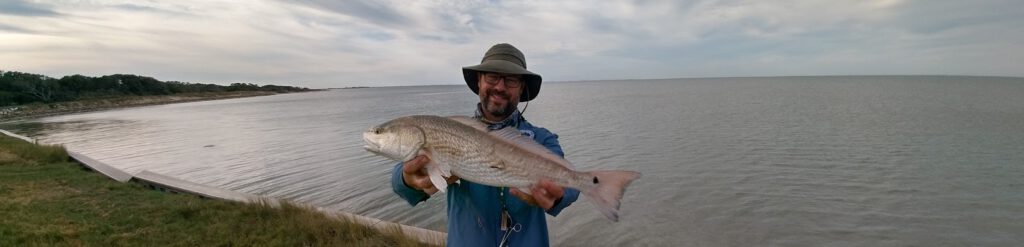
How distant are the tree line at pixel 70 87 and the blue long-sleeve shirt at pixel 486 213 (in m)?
96.7

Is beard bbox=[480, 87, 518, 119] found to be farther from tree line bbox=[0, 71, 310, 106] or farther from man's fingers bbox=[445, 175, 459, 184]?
tree line bbox=[0, 71, 310, 106]

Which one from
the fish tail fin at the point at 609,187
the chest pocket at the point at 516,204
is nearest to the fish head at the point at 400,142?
the chest pocket at the point at 516,204

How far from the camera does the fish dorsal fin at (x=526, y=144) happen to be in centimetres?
251

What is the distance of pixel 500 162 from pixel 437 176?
37 centimetres

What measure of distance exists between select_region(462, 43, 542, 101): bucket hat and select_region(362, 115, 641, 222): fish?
41cm

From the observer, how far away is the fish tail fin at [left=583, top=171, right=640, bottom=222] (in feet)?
7.90

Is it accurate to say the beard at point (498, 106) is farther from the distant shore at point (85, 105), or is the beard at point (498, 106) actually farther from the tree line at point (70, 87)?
the tree line at point (70, 87)

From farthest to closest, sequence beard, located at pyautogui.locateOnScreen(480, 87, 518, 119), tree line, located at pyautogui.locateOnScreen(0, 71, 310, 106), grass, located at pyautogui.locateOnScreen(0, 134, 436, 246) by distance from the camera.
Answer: tree line, located at pyautogui.locateOnScreen(0, 71, 310, 106), grass, located at pyautogui.locateOnScreen(0, 134, 436, 246), beard, located at pyautogui.locateOnScreen(480, 87, 518, 119)

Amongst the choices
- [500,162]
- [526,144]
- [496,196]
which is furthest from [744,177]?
[500,162]

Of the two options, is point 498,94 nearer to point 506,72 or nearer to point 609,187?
point 506,72

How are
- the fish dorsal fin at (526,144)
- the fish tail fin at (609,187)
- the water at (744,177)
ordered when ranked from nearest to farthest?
the fish tail fin at (609,187), the fish dorsal fin at (526,144), the water at (744,177)

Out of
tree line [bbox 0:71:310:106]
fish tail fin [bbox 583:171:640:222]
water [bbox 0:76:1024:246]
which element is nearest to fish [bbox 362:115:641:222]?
fish tail fin [bbox 583:171:640:222]

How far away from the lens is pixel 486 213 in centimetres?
299

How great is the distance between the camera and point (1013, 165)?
543 inches
